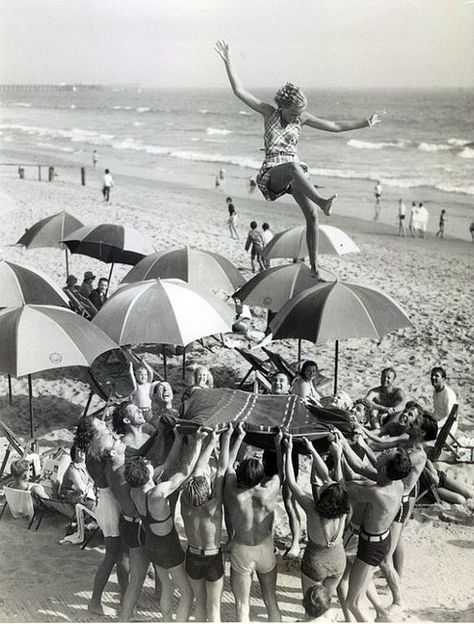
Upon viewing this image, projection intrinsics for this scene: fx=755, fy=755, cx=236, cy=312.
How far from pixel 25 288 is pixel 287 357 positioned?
180 inches

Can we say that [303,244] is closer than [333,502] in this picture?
No

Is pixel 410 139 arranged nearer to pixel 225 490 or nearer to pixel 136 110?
pixel 136 110

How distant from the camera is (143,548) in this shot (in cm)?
542

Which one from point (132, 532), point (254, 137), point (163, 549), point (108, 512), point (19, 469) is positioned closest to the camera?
point (163, 549)

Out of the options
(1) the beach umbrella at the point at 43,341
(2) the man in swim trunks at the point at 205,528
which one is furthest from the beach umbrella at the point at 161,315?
(2) the man in swim trunks at the point at 205,528

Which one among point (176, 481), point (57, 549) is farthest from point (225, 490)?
point (57, 549)

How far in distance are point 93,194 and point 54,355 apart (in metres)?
A: 22.6

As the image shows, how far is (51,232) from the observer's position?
1305cm

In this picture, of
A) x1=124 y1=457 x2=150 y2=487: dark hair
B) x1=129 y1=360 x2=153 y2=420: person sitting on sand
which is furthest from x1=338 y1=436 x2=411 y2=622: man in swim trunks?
x1=129 y1=360 x2=153 y2=420: person sitting on sand

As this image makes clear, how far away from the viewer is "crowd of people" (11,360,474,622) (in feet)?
16.6

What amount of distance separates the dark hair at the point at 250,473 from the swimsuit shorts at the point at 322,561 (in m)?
0.58

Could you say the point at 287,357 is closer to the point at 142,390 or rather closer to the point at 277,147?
the point at 142,390

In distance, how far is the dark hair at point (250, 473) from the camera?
498 centimetres

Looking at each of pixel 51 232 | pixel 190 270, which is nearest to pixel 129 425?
pixel 190 270
